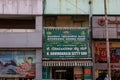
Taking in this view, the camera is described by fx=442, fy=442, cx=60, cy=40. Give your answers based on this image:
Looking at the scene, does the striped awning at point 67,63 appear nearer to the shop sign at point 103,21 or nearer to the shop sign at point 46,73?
the shop sign at point 46,73

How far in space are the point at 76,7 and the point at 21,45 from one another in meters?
5.04

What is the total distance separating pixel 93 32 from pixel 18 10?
19.0ft

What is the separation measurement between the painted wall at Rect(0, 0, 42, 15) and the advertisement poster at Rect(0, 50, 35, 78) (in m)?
2.94

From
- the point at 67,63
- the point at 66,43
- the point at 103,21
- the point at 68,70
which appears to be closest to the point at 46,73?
the point at 68,70

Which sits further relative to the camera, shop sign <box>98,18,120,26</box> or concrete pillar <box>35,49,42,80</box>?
shop sign <box>98,18,120,26</box>

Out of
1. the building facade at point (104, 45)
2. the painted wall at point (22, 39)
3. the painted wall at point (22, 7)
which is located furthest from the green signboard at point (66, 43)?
the painted wall at point (22, 7)

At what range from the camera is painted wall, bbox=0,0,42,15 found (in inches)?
1292

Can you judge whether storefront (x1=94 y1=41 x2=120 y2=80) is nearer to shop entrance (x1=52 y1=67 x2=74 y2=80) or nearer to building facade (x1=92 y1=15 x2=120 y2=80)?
building facade (x1=92 y1=15 x2=120 y2=80)

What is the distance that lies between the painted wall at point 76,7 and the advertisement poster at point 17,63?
359 centimetres

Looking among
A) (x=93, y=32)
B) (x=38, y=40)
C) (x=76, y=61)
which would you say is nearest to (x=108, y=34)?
(x=93, y=32)

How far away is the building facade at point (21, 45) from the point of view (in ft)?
106

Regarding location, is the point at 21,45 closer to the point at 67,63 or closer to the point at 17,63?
the point at 17,63

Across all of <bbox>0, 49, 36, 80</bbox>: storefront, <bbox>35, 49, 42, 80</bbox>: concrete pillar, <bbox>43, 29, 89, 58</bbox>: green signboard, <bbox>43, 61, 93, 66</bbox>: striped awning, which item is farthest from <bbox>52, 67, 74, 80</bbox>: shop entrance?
<bbox>0, 49, 36, 80</bbox>: storefront

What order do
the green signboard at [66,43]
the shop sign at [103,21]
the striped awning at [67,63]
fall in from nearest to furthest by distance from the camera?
the striped awning at [67,63]
the green signboard at [66,43]
the shop sign at [103,21]
